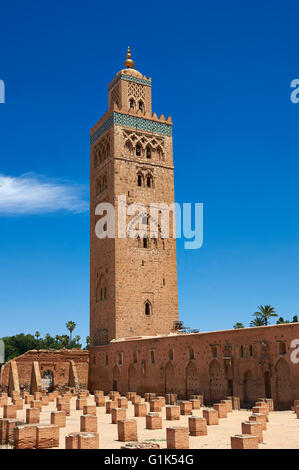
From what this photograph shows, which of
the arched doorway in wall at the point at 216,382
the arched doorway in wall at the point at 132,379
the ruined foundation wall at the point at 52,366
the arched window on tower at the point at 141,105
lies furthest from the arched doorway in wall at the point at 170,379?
the arched window on tower at the point at 141,105

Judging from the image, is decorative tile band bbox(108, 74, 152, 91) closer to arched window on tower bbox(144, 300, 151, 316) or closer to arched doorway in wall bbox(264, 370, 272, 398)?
arched window on tower bbox(144, 300, 151, 316)

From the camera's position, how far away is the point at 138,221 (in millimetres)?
35406

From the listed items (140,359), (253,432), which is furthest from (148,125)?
(253,432)

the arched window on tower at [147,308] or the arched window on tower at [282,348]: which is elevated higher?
the arched window on tower at [147,308]

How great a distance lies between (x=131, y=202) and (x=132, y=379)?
11.9 m

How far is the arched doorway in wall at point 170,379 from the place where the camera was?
85.7 ft

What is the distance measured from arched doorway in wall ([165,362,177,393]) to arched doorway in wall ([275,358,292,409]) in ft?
23.3

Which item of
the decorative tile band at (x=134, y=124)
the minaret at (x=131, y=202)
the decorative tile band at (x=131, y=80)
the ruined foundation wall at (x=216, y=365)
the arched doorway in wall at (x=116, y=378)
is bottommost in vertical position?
the arched doorway in wall at (x=116, y=378)

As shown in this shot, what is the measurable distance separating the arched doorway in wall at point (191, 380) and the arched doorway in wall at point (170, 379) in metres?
1.13

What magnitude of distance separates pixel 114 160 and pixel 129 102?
511 cm

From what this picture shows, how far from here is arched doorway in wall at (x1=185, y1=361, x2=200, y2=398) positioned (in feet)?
80.0

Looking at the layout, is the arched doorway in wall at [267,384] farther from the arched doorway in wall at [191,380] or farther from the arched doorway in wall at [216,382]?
the arched doorway in wall at [191,380]
